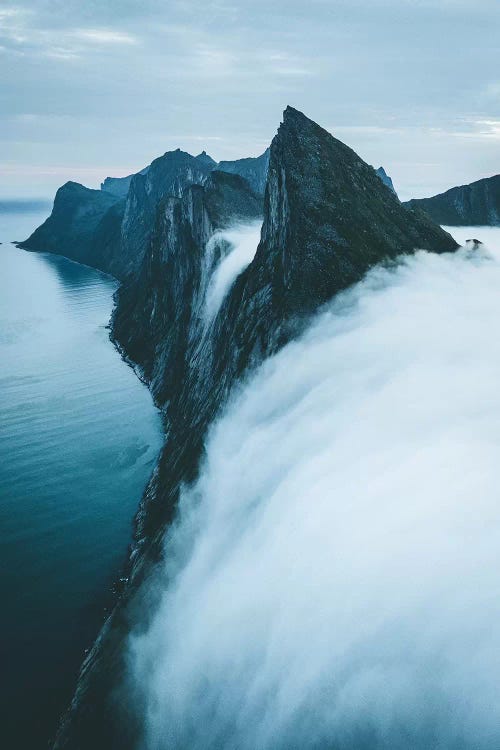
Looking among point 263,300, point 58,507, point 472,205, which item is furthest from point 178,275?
point 472,205

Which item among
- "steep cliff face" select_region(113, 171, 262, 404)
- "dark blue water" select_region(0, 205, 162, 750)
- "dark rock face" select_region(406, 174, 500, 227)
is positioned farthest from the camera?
"dark rock face" select_region(406, 174, 500, 227)

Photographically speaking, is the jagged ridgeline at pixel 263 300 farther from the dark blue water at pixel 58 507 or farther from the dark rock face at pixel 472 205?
the dark rock face at pixel 472 205

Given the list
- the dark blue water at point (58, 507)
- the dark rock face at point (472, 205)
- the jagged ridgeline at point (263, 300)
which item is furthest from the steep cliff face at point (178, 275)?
the dark rock face at point (472, 205)

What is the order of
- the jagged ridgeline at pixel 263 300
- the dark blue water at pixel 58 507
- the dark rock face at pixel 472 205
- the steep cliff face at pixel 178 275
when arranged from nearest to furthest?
the jagged ridgeline at pixel 263 300 < the dark blue water at pixel 58 507 < the steep cliff face at pixel 178 275 < the dark rock face at pixel 472 205

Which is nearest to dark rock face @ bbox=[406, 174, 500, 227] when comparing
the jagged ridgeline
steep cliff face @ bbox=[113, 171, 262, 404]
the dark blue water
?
steep cliff face @ bbox=[113, 171, 262, 404]

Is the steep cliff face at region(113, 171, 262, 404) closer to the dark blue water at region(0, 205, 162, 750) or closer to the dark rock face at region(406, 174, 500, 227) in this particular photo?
the dark blue water at region(0, 205, 162, 750)

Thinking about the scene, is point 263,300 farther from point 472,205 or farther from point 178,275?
point 472,205
